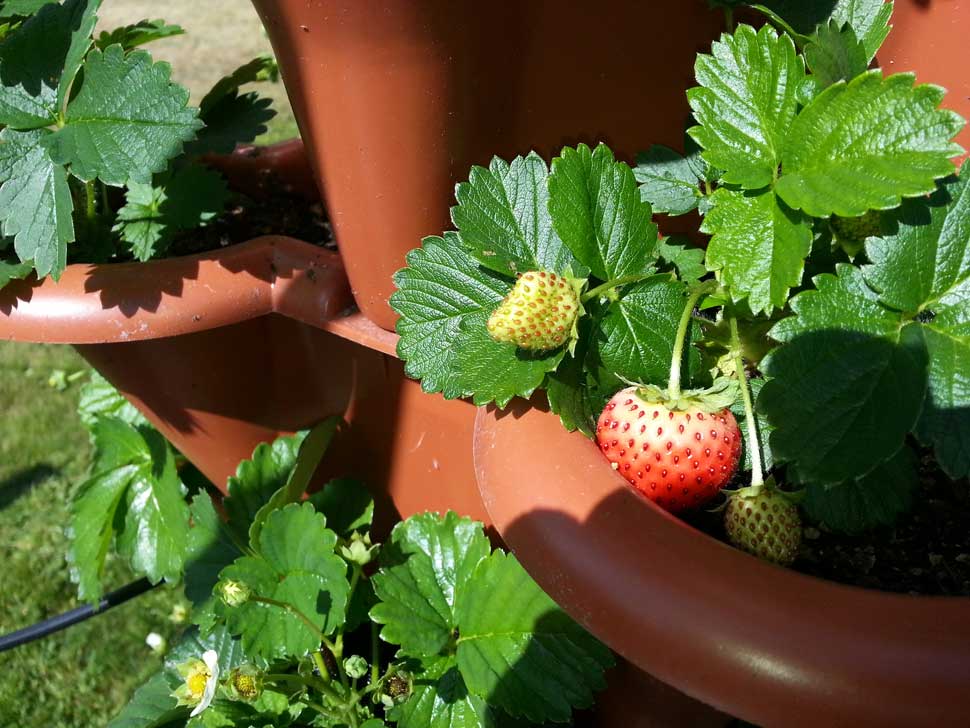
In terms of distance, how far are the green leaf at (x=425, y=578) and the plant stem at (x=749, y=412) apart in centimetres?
33

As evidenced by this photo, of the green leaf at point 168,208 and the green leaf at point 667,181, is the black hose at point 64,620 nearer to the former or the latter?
the green leaf at point 168,208

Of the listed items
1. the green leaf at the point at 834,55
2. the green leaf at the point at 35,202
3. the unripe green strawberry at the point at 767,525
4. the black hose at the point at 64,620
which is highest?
the green leaf at the point at 834,55

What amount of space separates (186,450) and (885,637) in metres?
0.87

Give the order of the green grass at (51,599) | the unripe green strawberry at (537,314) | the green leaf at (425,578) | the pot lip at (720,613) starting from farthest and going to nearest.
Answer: the green grass at (51,599) < the green leaf at (425,578) < the unripe green strawberry at (537,314) < the pot lip at (720,613)

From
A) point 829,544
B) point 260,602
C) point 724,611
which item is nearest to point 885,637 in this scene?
point 724,611

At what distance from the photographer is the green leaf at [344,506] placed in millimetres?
1053

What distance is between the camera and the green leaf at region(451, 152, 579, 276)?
0.66m

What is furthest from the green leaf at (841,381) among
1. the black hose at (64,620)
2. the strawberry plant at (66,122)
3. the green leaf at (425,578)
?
the black hose at (64,620)

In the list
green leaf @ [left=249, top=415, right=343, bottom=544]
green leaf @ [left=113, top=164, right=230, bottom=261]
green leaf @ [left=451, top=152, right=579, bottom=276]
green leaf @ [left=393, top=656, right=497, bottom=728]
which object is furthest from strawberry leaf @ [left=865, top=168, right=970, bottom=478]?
green leaf @ [left=113, top=164, right=230, bottom=261]

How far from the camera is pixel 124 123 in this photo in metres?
0.80

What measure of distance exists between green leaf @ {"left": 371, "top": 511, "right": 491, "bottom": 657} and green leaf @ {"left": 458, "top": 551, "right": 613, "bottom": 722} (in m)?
0.02

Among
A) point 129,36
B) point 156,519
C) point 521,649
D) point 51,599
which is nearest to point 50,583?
point 51,599

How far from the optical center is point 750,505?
0.60 metres

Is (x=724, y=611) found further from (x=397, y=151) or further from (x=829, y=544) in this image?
(x=397, y=151)
